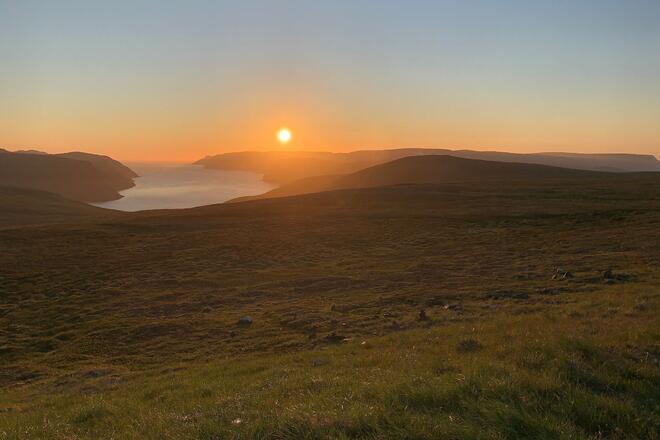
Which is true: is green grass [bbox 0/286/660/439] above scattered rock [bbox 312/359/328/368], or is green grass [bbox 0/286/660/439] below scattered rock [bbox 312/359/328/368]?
above

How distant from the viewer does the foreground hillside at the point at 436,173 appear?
14025 cm

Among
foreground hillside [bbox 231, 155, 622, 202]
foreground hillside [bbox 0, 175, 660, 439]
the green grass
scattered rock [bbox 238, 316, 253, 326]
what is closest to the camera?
the green grass

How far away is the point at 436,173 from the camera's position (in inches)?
5886

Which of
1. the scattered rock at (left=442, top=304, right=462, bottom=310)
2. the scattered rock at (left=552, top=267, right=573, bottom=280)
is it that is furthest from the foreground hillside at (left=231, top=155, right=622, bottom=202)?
the scattered rock at (left=442, top=304, right=462, bottom=310)

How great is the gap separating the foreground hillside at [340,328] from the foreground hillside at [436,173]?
288 ft

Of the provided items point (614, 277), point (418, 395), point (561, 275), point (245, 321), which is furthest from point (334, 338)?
point (614, 277)

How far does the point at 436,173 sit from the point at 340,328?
449 ft

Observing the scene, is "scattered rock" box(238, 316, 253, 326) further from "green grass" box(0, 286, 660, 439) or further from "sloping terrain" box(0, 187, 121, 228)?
"sloping terrain" box(0, 187, 121, 228)

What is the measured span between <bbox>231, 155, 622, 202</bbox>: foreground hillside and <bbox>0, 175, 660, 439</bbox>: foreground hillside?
288ft

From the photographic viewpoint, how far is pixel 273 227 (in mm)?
Result: 54281

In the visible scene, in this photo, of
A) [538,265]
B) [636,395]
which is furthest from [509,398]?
[538,265]

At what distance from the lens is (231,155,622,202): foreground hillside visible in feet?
460

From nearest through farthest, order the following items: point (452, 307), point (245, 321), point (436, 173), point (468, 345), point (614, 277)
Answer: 1. point (468, 345)
2. point (452, 307)
3. point (245, 321)
4. point (614, 277)
5. point (436, 173)

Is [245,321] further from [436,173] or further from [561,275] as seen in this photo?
[436,173]
